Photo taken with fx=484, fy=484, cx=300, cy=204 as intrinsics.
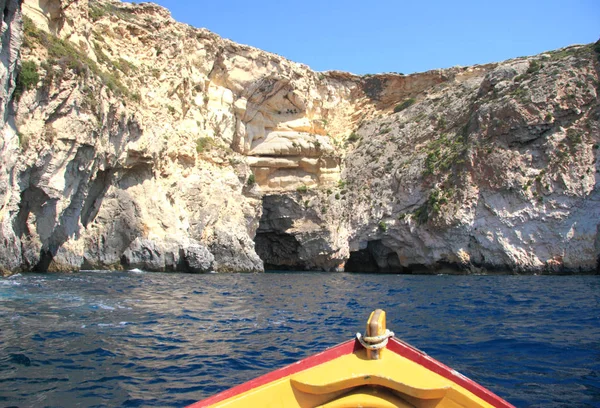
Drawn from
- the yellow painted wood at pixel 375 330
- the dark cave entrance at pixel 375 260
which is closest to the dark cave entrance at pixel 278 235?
the dark cave entrance at pixel 375 260

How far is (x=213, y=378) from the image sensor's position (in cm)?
603

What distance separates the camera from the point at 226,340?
27.2 feet

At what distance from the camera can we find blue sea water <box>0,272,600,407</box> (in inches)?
219

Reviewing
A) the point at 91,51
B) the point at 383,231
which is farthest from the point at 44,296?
the point at 383,231

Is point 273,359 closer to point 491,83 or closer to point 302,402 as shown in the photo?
point 302,402

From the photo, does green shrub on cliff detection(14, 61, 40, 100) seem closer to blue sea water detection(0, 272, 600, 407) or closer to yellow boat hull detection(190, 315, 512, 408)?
blue sea water detection(0, 272, 600, 407)

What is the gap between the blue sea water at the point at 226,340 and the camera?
18.3ft

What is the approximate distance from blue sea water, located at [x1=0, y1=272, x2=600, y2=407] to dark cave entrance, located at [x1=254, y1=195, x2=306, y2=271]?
2579cm

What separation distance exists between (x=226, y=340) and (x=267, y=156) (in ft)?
112

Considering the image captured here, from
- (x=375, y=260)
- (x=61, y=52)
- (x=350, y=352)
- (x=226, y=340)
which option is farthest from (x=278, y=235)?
(x=350, y=352)

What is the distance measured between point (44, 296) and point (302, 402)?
11.0 meters

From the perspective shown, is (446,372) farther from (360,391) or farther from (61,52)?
(61,52)

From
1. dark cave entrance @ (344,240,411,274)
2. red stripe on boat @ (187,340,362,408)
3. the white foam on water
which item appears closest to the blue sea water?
the white foam on water

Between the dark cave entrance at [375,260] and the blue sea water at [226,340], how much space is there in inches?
1006
